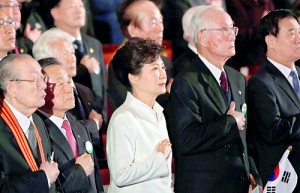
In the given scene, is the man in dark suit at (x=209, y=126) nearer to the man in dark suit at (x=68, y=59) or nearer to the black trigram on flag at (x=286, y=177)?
the black trigram on flag at (x=286, y=177)

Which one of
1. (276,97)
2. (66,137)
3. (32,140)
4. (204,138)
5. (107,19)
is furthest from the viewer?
(107,19)

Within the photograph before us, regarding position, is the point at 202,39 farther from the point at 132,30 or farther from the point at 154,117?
the point at 132,30

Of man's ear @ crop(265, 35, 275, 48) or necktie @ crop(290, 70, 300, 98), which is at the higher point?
man's ear @ crop(265, 35, 275, 48)

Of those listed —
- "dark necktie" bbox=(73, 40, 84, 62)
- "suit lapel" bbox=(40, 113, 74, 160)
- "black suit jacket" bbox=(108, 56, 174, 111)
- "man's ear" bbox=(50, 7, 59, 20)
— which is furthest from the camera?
"man's ear" bbox=(50, 7, 59, 20)

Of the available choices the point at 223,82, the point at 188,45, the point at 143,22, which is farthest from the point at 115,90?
the point at 223,82

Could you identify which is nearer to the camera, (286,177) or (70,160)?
(70,160)

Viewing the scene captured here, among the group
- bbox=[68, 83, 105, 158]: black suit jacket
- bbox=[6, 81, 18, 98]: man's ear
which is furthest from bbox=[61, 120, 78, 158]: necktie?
bbox=[6, 81, 18, 98]: man's ear

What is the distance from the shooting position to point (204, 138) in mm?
5754

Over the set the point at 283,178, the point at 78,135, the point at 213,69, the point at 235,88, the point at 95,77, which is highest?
the point at 213,69

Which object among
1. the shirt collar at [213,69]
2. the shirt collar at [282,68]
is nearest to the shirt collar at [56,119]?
the shirt collar at [213,69]

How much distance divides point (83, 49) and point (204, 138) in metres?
2.02

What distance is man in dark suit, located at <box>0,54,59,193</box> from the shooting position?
5.11m

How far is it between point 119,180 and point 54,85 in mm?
763

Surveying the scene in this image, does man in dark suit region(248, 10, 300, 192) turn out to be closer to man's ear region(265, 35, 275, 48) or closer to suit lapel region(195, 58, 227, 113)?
man's ear region(265, 35, 275, 48)
